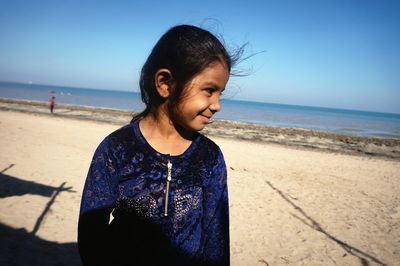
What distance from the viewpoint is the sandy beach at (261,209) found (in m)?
4.77

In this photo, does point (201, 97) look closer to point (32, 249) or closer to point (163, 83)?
point (163, 83)

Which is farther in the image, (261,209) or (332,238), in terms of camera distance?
(261,209)

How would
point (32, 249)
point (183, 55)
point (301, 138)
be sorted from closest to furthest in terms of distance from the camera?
point (183, 55), point (32, 249), point (301, 138)

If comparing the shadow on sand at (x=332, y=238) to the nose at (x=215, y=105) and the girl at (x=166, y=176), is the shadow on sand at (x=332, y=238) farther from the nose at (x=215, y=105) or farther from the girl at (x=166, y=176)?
the nose at (x=215, y=105)

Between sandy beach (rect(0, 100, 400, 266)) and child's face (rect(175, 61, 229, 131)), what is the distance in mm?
3700

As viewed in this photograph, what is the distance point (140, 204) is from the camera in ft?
4.49

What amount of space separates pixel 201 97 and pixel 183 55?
9.1 inches

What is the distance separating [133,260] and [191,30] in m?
1.21

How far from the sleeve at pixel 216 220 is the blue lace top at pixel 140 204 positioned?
4cm

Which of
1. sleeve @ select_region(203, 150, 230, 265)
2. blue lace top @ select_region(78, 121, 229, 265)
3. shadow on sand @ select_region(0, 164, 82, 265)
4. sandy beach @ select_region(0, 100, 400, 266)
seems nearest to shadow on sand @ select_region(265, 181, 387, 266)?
sandy beach @ select_region(0, 100, 400, 266)

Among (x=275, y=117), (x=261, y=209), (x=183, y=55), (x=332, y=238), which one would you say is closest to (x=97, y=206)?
(x=183, y=55)

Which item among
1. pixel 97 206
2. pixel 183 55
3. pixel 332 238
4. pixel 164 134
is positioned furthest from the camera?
pixel 332 238

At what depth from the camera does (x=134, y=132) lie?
148cm

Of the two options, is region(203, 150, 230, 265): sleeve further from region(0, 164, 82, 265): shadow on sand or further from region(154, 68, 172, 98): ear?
region(0, 164, 82, 265): shadow on sand
